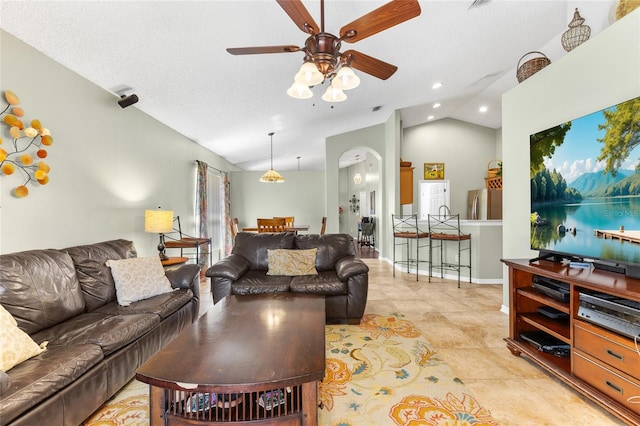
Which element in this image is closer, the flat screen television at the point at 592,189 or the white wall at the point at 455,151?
the flat screen television at the point at 592,189

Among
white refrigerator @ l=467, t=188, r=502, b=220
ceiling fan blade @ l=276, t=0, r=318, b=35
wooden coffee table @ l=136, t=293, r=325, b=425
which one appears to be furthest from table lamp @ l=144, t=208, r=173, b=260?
white refrigerator @ l=467, t=188, r=502, b=220

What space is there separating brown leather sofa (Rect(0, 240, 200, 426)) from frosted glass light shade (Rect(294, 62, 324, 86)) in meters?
2.04

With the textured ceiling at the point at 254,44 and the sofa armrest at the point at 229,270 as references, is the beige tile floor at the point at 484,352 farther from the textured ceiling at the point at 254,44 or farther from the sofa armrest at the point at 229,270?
the textured ceiling at the point at 254,44

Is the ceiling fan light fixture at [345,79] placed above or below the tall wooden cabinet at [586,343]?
above

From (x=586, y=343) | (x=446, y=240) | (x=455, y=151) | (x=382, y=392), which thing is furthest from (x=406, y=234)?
(x=382, y=392)

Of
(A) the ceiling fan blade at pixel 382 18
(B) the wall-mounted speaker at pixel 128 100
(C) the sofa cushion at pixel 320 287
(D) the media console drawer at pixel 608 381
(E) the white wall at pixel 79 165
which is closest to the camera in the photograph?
(D) the media console drawer at pixel 608 381

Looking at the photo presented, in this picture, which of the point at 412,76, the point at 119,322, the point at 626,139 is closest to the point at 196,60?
the point at 119,322

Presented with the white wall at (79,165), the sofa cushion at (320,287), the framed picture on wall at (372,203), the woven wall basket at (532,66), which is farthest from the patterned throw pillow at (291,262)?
the framed picture on wall at (372,203)

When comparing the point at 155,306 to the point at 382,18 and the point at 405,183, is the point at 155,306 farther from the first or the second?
the point at 405,183

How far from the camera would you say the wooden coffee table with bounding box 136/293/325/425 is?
1.24 m

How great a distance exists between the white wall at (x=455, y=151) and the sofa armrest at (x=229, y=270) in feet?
17.1

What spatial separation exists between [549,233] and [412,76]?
2.88 metres

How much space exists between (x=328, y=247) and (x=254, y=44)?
7.62 feet

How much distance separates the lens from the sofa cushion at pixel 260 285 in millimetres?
2959
